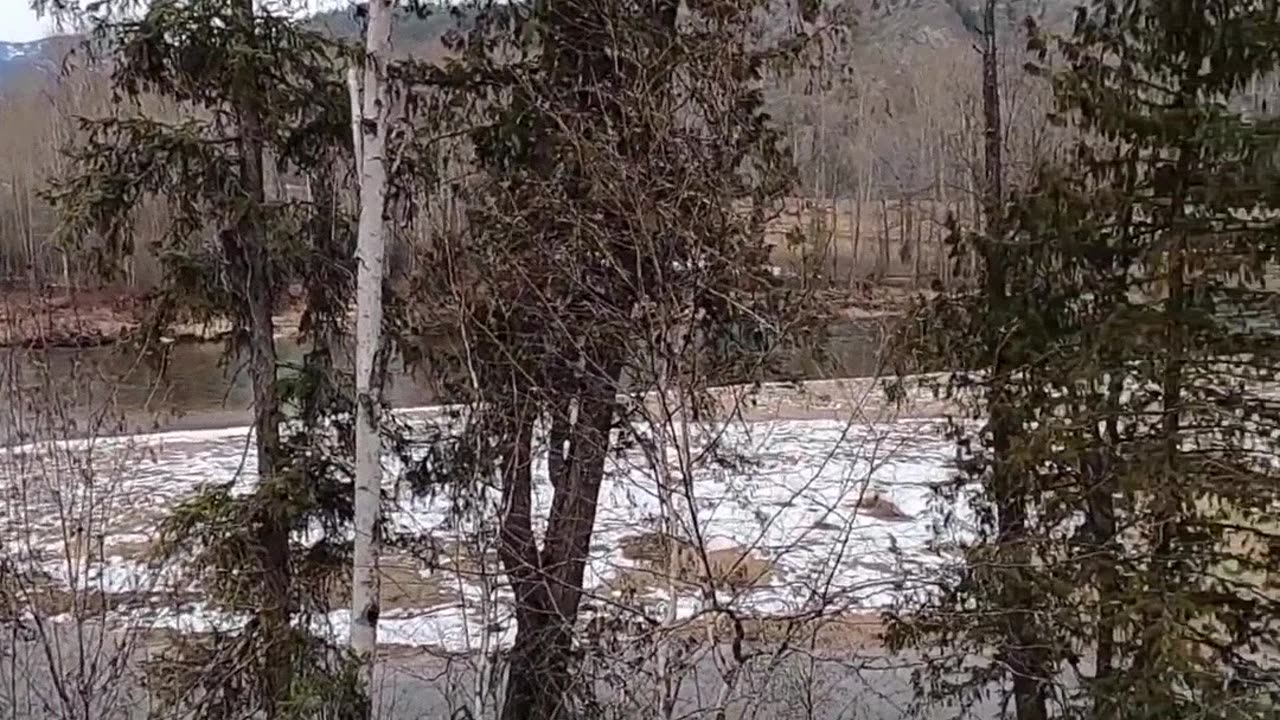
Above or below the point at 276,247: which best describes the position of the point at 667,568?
below

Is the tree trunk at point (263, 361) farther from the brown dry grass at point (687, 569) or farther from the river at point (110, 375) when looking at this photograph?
the brown dry grass at point (687, 569)

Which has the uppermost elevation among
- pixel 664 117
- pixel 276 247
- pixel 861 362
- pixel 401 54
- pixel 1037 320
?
pixel 401 54

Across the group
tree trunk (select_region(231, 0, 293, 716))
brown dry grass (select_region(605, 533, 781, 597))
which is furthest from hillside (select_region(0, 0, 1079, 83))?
brown dry grass (select_region(605, 533, 781, 597))

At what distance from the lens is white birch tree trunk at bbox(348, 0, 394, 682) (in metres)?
5.70

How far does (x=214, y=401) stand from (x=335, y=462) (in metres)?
12.9

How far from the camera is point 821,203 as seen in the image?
7.25m

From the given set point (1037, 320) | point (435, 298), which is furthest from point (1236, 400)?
point (435, 298)

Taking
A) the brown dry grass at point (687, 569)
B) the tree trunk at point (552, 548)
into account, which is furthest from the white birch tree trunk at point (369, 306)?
the brown dry grass at point (687, 569)

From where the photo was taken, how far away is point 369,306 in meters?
5.85

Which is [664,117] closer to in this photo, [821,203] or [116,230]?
[821,203]

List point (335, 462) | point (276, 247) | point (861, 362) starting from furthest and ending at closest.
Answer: point (861, 362), point (335, 462), point (276, 247)

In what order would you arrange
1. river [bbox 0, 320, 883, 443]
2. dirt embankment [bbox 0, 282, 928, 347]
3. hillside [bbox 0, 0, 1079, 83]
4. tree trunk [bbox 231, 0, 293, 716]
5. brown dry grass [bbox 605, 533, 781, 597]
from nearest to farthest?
brown dry grass [bbox 605, 533, 781, 597] < river [bbox 0, 320, 883, 443] < dirt embankment [bbox 0, 282, 928, 347] < tree trunk [bbox 231, 0, 293, 716] < hillside [bbox 0, 0, 1079, 83]

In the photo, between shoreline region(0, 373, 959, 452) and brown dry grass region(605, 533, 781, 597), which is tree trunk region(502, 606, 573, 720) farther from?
shoreline region(0, 373, 959, 452)

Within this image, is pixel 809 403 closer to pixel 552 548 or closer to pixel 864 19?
pixel 552 548
